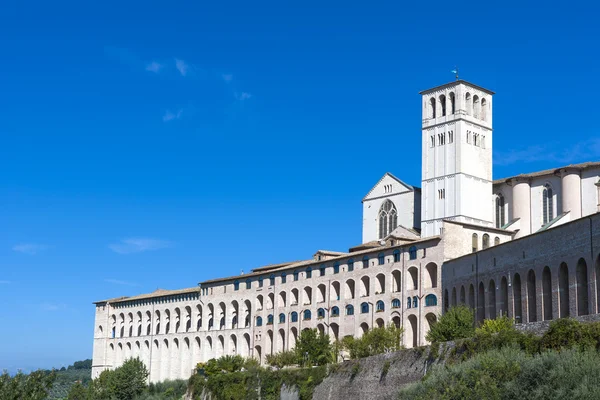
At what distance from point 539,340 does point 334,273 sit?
126 ft

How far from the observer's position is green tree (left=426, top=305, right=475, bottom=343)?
54.5 meters

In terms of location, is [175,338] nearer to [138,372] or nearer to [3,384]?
[138,372]

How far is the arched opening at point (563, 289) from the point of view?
172 feet

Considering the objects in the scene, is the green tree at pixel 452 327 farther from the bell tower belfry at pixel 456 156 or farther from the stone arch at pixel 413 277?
the bell tower belfry at pixel 456 156

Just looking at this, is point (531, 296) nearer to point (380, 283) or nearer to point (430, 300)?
point (430, 300)

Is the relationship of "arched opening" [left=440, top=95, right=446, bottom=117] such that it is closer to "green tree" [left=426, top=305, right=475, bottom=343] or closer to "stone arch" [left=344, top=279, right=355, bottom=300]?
"stone arch" [left=344, top=279, right=355, bottom=300]

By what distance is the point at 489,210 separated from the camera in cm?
8688

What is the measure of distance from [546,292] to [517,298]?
331 cm

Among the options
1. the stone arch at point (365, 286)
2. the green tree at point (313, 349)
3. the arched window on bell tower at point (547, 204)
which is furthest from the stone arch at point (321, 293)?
the arched window on bell tower at point (547, 204)

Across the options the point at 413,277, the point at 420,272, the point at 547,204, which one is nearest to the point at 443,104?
the point at 547,204

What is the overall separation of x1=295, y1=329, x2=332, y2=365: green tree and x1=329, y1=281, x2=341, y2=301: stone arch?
839cm

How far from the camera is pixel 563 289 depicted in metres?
52.8

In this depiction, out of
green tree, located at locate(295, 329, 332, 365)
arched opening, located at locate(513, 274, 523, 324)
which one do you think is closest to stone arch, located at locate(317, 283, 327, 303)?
green tree, located at locate(295, 329, 332, 365)

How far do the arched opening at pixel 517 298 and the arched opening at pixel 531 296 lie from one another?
861mm
